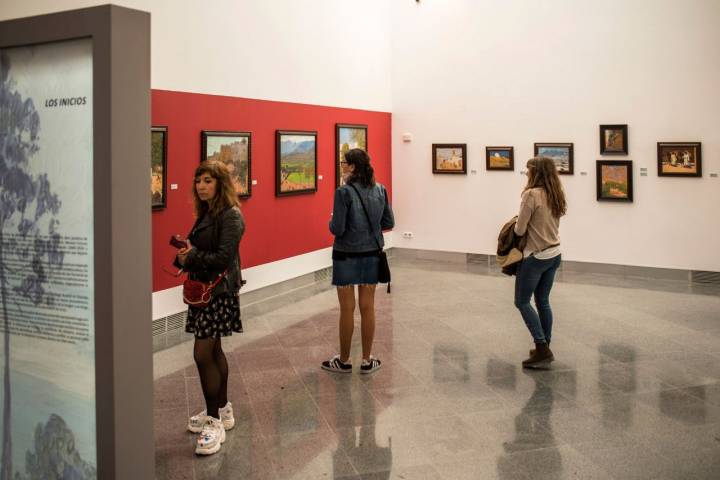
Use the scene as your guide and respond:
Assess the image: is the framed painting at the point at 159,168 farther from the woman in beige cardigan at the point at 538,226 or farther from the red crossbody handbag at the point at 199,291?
the woman in beige cardigan at the point at 538,226

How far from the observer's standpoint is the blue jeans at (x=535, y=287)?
8266 millimetres

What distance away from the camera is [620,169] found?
14938 mm

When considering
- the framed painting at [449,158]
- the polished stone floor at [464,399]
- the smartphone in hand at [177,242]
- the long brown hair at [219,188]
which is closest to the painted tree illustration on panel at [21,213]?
the smartphone in hand at [177,242]

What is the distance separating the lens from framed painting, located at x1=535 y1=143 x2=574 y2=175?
50.9ft

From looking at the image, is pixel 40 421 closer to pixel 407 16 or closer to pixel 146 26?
pixel 146 26

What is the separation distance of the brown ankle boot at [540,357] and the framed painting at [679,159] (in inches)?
299

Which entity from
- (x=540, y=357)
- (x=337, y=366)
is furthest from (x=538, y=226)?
(x=337, y=366)

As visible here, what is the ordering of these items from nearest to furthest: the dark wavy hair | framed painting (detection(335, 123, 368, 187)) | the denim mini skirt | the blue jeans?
1. the dark wavy hair
2. the denim mini skirt
3. the blue jeans
4. framed painting (detection(335, 123, 368, 187))

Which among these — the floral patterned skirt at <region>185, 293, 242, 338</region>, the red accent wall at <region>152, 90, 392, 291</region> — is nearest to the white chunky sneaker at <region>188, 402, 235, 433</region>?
the floral patterned skirt at <region>185, 293, 242, 338</region>

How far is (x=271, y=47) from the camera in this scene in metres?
12.5

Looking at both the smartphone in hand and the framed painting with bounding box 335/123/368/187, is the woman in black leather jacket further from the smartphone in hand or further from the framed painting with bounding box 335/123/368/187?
the framed painting with bounding box 335/123/368/187

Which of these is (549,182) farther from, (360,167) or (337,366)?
(337,366)

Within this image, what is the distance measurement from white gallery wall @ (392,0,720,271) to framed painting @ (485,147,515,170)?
17 cm

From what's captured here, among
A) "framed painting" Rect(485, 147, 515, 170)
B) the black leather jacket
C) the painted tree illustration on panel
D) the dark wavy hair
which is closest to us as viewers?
the painted tree illustration on panel
